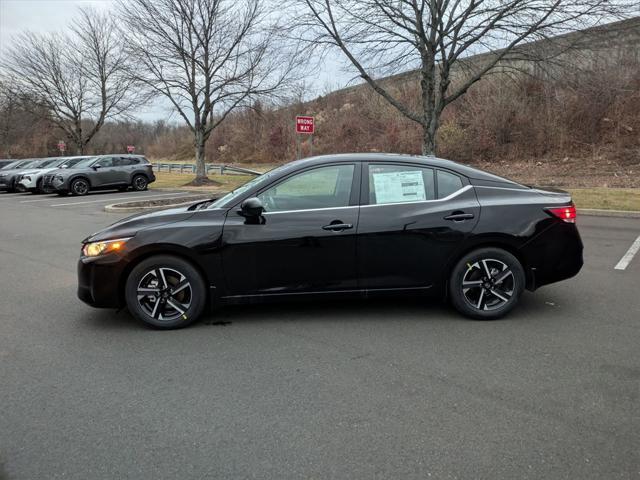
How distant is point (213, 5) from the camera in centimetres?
2222

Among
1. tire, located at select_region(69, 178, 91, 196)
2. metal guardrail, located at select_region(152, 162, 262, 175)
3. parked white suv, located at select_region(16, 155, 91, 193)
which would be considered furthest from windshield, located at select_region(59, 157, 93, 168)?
metal guardrail, located at select_region(152, 162, 262, 175)

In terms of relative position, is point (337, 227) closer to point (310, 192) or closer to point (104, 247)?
point (310, 192)

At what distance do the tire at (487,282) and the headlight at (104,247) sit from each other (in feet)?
10.0

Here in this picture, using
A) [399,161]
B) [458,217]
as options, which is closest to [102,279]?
[399,161]

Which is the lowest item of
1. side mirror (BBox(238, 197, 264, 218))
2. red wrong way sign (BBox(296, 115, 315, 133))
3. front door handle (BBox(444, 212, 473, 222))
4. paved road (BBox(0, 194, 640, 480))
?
paved road (BBox(0, 194, 640, 480))

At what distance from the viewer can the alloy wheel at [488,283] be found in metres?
4.80

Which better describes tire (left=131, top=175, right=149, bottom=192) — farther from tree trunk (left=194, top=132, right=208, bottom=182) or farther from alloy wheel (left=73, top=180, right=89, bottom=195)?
tree trunk (left=194, top=132, right=208, bottom=182)

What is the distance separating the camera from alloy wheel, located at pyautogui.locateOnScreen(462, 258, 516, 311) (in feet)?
15.8

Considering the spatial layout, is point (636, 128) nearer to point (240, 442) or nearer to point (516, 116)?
point (516, 116)

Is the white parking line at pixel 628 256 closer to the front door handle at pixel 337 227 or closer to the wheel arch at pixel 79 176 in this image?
the front door handle at pixel 337 227

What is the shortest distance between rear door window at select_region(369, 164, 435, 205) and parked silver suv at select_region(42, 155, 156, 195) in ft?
61.6

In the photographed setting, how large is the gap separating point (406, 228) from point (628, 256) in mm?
4799

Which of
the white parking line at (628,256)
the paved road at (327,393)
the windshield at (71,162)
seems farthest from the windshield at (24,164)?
the white parking line at (628,256)

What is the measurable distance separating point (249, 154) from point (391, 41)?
127 feet
